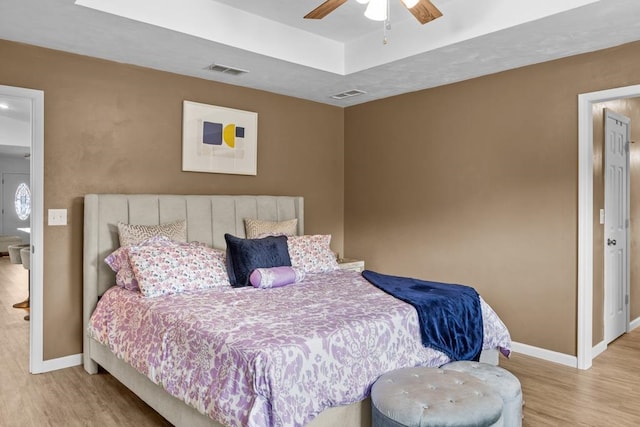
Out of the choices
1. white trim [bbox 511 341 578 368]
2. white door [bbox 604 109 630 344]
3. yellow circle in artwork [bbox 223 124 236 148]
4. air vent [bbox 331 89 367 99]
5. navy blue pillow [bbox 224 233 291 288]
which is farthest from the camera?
air vent [bbox 331 89 367 99]

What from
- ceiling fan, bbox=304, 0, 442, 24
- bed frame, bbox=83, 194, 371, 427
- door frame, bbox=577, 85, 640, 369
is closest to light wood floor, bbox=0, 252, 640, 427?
bed frame, bbox=83, 194, 371, 427

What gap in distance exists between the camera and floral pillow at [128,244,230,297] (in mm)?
3033

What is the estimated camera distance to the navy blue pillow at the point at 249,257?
339cm

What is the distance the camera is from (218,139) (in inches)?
173

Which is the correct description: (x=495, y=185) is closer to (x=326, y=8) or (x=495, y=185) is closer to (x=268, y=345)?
(x=326, y=8)

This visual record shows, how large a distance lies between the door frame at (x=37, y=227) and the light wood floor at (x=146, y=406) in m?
0.19

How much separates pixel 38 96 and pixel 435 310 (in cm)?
321

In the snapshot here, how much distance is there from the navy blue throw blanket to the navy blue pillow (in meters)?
0.88

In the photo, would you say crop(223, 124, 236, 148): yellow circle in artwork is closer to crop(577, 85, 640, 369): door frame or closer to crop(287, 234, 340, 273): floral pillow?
crop(287, 234, 340, 273): floral pillow

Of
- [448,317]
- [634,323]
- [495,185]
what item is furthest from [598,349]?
[448,317]

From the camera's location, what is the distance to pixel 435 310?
279 centimetres

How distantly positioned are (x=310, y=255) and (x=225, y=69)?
69.9 inches

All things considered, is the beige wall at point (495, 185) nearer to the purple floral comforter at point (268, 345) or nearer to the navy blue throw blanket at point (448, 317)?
the purple floral comforter at point (268, 345)

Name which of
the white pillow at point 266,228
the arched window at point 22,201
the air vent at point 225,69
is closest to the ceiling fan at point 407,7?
the air vent at point 225,69
